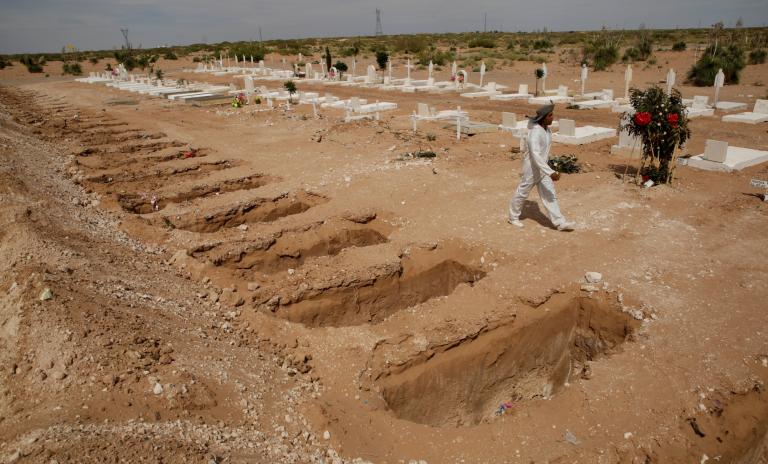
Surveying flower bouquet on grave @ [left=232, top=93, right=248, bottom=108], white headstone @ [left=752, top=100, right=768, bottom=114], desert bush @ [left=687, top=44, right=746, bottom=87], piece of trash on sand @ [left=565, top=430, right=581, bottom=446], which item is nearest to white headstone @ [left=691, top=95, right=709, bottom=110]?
white headstone @ [left=752, top=100, right=768, bottom=114]

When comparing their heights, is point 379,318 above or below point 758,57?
below

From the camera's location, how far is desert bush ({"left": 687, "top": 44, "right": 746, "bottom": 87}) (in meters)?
22.8

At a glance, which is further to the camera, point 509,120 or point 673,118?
point 509,120

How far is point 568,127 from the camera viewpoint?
12539mm

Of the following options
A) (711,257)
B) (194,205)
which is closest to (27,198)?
(194,205)

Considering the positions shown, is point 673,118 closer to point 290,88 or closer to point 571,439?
point 571,439

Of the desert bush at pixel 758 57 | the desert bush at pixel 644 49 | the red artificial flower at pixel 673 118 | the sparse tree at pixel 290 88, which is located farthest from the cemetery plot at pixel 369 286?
the desert bush at pixel 644 49

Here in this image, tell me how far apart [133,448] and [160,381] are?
86 cm

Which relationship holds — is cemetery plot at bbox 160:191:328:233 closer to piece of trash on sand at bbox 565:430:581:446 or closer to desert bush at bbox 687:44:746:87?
piece of trash on sand at bbox 565:430:581:446

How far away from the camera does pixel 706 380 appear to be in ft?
13.8

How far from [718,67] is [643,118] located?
19204 mm

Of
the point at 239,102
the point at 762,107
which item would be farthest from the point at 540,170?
the point at 239,102

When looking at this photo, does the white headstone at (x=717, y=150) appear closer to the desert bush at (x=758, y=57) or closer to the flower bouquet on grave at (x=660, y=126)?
the flower bouquet on grave at (x=660, y=126)

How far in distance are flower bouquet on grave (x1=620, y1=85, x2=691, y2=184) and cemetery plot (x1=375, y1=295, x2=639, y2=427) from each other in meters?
4.64
